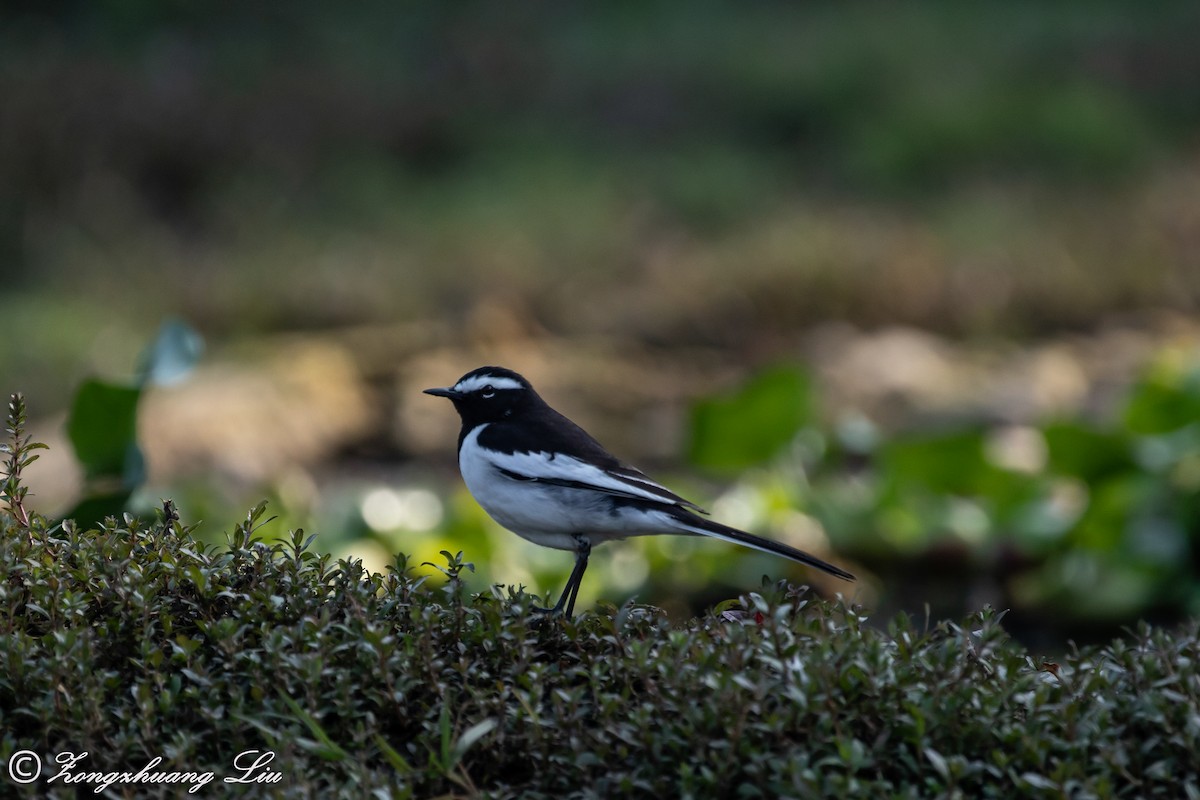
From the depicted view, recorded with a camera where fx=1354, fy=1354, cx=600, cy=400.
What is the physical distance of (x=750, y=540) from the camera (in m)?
3.20

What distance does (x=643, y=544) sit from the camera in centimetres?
686

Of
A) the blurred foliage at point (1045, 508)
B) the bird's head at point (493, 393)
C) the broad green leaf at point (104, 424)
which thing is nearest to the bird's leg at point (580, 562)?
the bird's head at point (493, 393)

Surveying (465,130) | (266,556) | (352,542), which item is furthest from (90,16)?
(266,556)

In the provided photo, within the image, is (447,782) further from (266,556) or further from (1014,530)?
(1014,530)

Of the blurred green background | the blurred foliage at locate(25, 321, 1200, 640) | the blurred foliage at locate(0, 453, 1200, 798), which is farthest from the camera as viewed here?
the blurred green background

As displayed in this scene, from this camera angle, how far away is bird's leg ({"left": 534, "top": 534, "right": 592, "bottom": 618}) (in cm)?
317

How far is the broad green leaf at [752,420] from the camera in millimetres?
7172

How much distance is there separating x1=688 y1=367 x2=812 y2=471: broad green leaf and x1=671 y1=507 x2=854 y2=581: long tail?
372cm

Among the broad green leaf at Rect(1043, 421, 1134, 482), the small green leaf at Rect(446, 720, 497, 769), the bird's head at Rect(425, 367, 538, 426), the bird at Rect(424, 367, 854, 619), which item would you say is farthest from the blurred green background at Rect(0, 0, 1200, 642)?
the small green leaf at Rect(446, 720, 497, 769)

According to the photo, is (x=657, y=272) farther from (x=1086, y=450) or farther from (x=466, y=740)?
(x=466, y=740)

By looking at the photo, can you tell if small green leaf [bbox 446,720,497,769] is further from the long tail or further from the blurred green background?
the blurred green background

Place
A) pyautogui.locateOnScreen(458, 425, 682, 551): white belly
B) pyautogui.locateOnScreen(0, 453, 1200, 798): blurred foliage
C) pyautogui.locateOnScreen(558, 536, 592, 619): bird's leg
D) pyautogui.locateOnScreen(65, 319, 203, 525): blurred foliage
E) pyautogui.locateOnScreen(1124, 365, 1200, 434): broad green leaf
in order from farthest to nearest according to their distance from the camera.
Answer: pyautogui.locateOnScreen(1124, 365, 1200, 434): broad green leaf < pyautogui.locateOnScreen(65, 319, 203, 525): blurred foliage < pyautogui.locateOnScreen(458, 425, 682, 551): white belly < pyautogui.locateOnScreen(558, 536, 592, 619): bird's leg < pyautogui.locateOnScreen(0, 453, 1200, 798): blurred foliage

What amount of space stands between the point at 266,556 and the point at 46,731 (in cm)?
68

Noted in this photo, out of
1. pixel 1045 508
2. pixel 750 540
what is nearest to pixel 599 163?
pixel 1045 508
